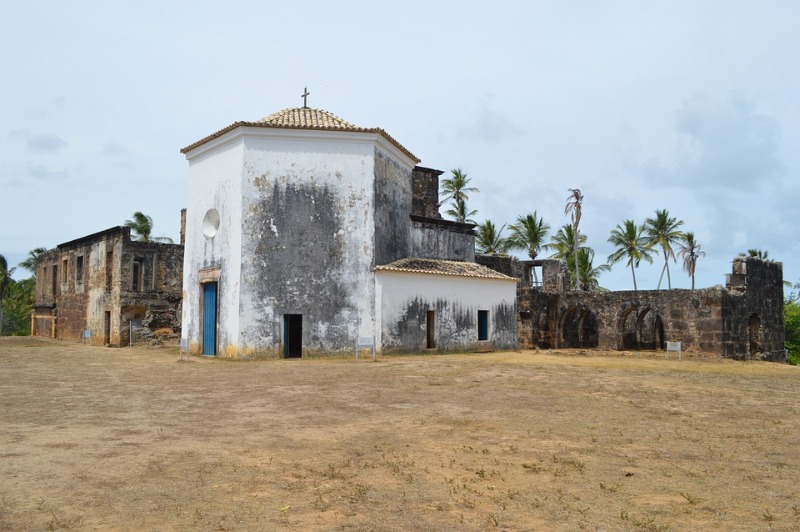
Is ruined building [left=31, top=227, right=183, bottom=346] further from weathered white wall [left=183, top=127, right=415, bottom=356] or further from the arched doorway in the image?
the arched doorway

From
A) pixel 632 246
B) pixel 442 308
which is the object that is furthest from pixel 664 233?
pixel 442 308

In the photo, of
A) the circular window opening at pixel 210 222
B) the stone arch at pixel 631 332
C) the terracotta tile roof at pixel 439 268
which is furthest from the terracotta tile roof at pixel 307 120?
the stone arch at pixel 631 332

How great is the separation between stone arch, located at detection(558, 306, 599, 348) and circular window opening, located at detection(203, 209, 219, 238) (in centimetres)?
1691

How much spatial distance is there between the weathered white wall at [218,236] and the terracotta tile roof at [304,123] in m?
0.46

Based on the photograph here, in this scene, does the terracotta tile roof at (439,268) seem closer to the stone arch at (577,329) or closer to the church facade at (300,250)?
the church facade at (300,250)

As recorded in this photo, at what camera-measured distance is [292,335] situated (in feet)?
73.3

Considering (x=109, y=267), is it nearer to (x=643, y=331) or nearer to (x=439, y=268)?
(x=439, y=268)

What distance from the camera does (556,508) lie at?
5.25 m

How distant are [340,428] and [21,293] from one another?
58021 mm

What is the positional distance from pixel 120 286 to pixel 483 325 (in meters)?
16.3

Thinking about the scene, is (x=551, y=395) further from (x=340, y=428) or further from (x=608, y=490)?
(x=608, y=490)

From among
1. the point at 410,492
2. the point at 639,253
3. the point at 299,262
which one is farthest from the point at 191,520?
the point at 639,253

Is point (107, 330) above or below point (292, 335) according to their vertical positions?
below

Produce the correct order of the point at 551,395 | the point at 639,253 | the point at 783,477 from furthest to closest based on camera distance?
the point at 639,253 → the point at 551,395 → the point at 783,477
